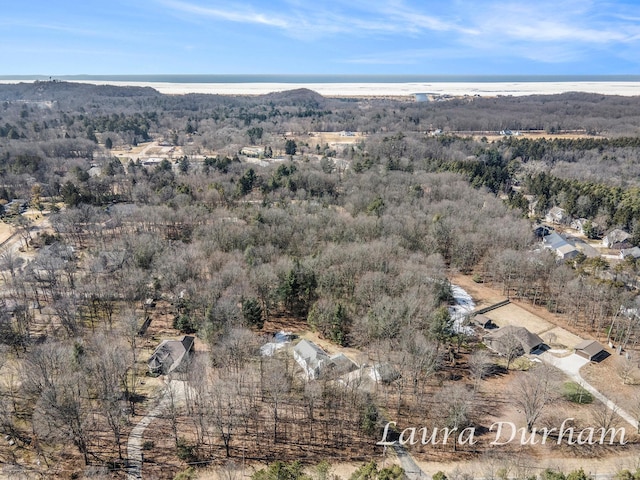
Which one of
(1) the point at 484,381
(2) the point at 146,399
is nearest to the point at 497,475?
(1) the point at 484,381

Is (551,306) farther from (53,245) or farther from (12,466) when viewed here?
(53,245)

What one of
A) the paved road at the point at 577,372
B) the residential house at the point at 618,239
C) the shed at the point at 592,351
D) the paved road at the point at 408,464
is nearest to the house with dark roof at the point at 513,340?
the paved road at the point at 577,372

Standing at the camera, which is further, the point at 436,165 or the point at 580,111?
the point at 580,111

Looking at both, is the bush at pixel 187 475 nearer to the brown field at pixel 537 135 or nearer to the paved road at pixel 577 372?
the paved road at pixel 577 372

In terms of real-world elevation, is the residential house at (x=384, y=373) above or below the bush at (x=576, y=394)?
above

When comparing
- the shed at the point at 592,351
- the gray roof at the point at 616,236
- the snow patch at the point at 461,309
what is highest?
the gray roof at the point at 616,236

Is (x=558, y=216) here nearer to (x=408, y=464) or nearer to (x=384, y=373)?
(x=384, y=373)

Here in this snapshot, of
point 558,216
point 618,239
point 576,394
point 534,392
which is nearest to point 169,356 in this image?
point 534,392
